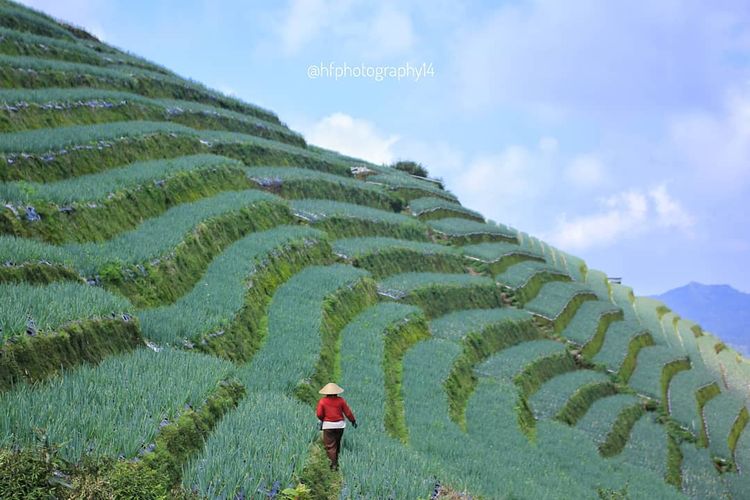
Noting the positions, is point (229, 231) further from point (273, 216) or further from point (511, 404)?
point (511, 404)

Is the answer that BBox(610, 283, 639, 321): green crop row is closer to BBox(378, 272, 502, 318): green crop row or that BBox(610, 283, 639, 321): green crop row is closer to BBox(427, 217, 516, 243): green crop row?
BBox(427, 217, 516, 243): green crop row

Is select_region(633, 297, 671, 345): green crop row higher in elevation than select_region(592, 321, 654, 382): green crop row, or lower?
higher

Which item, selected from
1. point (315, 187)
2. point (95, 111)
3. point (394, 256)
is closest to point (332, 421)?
point (394, 256)

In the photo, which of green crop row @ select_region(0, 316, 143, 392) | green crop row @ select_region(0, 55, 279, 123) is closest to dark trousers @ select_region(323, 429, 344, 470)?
green crop row @ select_region(0, 316, 143, 392)

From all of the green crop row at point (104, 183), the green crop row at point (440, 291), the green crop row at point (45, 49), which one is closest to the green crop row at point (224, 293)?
the green crop row at point (104, 183)

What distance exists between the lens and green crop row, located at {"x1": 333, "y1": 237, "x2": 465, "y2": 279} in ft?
61.9

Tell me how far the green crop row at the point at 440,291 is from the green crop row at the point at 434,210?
7.22 meters

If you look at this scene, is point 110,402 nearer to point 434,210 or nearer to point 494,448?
point 494,448

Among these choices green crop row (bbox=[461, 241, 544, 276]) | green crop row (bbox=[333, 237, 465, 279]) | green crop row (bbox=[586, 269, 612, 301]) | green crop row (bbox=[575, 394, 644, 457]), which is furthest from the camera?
green crop row (bbox=[586, 269, 612, 301])

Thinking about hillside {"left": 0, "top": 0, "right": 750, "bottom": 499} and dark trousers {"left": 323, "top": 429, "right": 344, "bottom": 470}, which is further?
dark trousers {"left": 323, "top": 429, "right": 344, "bottom": 470}

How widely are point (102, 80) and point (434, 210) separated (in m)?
17.1

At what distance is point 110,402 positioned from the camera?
17.4ft

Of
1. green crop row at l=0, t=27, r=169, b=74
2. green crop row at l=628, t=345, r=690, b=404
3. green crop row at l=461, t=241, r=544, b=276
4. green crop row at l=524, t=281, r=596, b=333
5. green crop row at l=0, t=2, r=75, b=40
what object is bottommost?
green crop row at l=628, t=345, r=690, b=404

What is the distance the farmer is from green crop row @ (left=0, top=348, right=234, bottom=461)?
4.14ft
